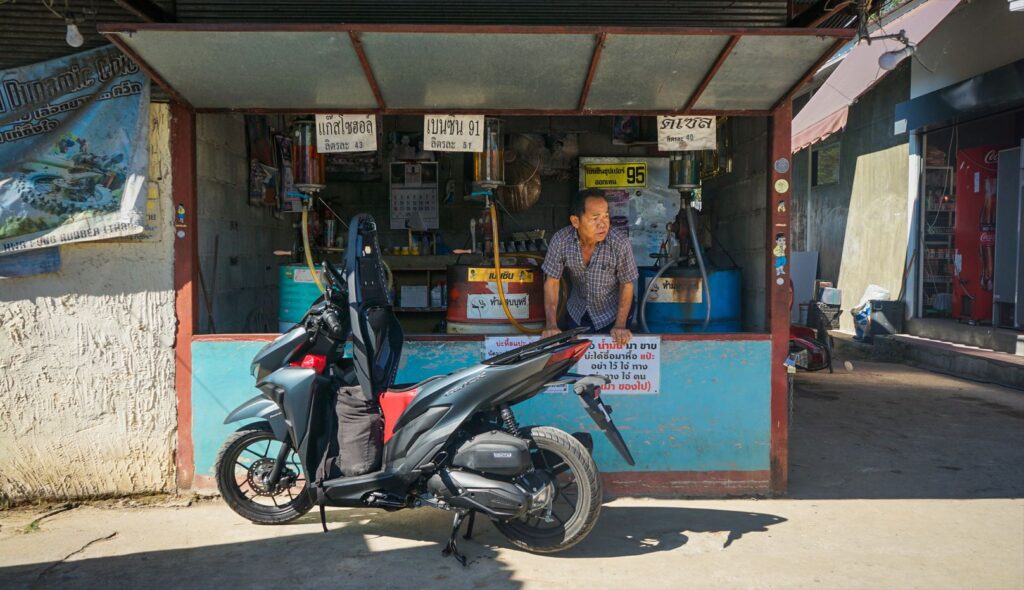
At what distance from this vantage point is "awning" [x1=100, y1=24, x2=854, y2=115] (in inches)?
173

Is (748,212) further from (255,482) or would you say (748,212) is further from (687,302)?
(255,482)

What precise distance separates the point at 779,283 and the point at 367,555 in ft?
10.0

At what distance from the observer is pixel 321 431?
177 inches

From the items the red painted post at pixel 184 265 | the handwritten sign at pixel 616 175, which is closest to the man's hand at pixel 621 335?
the red painted post at pixel 184 265

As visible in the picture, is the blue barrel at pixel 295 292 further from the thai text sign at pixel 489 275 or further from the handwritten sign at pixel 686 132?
the handwritten sign at pixel 686 132

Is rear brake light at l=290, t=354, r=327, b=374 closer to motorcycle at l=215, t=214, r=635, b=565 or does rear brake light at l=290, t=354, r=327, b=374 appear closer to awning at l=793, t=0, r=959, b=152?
motorcycle at l=215, t=214, r=635, b=565

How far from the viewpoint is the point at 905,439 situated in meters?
6.90

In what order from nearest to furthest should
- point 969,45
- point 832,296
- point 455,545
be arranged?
point 455,545, point 969,45, point 832,296

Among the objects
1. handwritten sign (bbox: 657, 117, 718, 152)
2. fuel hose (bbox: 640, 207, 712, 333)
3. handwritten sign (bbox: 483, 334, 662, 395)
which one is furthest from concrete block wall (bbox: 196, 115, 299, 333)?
handwritten sign (bbox: 657, 117, 718, 152)

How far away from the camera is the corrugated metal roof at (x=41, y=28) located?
15.7 ft

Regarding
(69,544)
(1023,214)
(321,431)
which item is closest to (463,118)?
(321,431)

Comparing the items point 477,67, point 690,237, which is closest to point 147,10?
point 477,67

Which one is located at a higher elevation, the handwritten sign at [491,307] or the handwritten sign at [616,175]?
the handwritten sign at [616,175]

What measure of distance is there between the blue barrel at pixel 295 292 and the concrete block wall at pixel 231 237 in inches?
19.3
